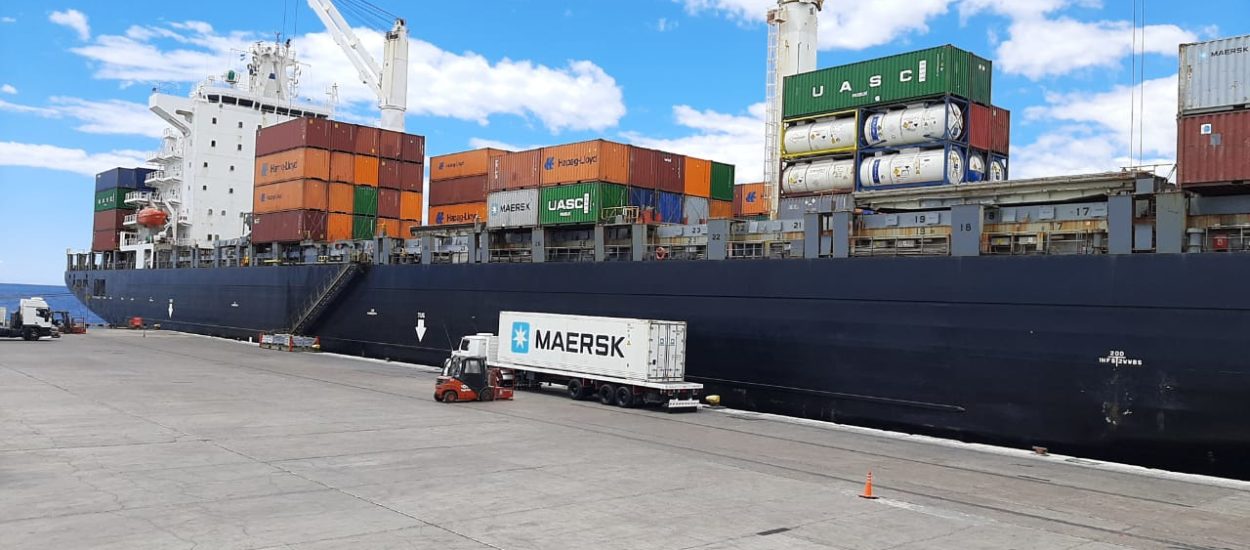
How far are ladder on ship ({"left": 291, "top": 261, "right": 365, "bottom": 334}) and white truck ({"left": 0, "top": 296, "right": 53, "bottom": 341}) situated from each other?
13325 millimetres

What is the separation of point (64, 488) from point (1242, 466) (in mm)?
20899

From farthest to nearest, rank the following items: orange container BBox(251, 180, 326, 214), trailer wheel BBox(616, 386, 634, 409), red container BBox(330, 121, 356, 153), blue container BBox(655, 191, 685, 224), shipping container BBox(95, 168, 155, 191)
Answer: shipping container BBox(95, 168, 155, 191) → red container BBox(330, 121, 356, 153) → orange container BBox(251, 180, 326, 214) → blue container BBox(655, 191, 685, 224) → trailer wheel BBox(616, 386, 634, 409)

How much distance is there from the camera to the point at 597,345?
2527 cm

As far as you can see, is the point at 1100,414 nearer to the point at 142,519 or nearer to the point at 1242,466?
the point at 1242,466

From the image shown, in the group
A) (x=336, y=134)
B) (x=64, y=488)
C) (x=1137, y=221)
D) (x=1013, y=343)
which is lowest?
(x=64, y=488)

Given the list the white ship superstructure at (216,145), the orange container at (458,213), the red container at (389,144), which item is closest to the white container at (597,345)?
the orange container at (458,213)

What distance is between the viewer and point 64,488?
12.7 metres

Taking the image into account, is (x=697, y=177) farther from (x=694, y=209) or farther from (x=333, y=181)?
(x=333, y=181)

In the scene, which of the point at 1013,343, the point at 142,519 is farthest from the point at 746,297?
the point at 142,519

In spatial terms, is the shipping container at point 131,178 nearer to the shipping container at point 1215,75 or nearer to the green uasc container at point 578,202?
the green uasc container at point 578,202

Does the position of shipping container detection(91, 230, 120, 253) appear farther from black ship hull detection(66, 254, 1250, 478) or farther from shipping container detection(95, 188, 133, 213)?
black ship hull detection(66, 254, 1250, 478)

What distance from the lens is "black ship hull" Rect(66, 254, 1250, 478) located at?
16.4m

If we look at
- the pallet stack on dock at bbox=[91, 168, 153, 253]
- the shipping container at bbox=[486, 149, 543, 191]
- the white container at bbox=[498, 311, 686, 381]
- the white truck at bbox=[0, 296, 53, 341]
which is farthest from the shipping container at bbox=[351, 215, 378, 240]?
the pallet stack on dock at bbox=[91, 168, 153, 253]

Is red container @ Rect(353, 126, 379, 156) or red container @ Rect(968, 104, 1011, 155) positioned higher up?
red container @ Rect(353, 126, 379, 156)
